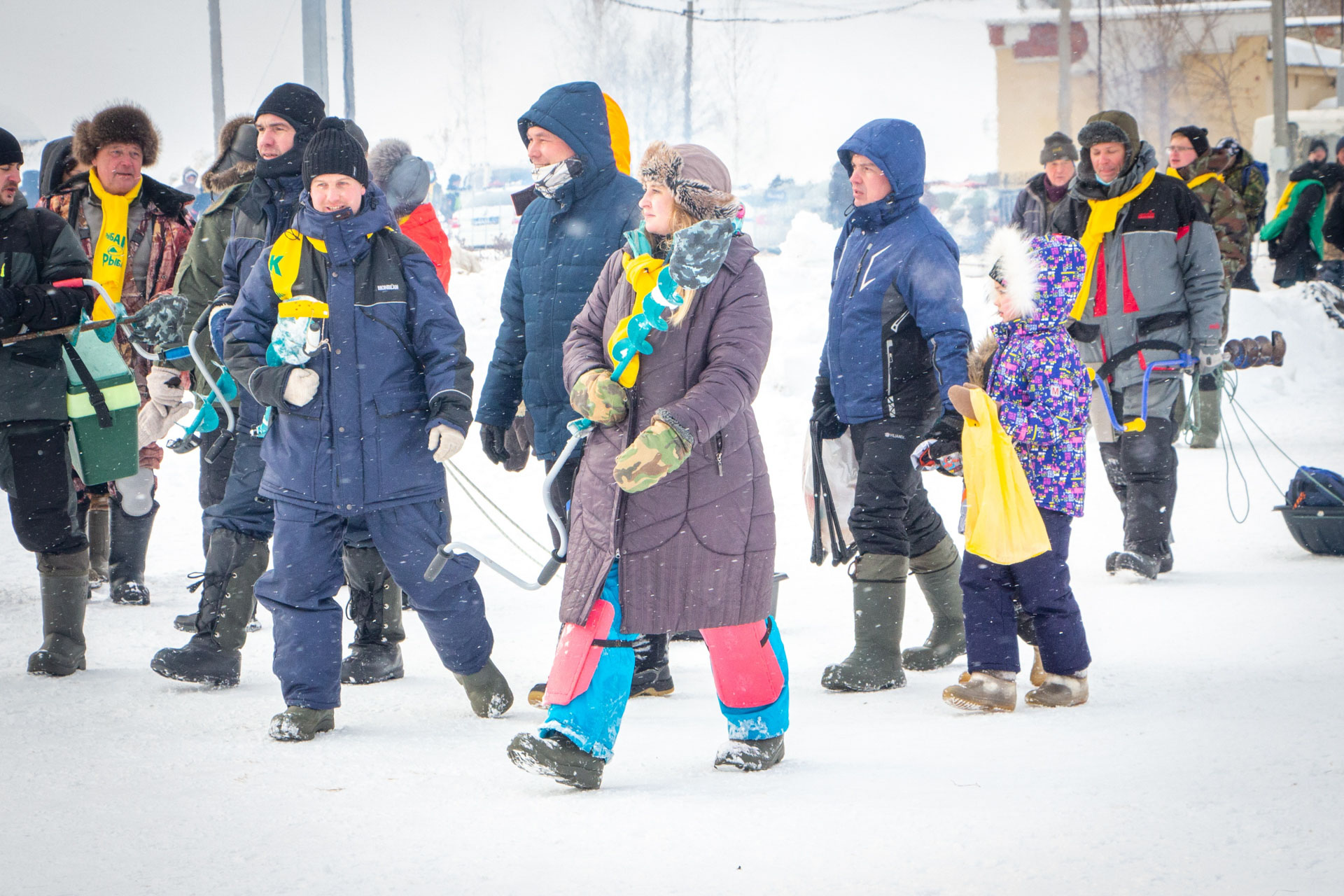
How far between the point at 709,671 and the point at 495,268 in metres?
12.3

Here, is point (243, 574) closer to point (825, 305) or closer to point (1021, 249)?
point (1021, 249)

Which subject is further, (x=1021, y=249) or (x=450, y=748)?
(x=1021, y=249)

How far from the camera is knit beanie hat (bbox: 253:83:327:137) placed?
175 inches

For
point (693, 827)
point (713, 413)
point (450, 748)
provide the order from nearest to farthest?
point (693, 827), point (713, 413), point (450, 748)

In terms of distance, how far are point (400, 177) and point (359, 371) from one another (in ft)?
11.0

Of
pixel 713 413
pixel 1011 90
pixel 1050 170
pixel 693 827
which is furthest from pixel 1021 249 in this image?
pixel 1011 90

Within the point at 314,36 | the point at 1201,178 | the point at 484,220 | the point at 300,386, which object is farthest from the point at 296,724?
the point at 484,220

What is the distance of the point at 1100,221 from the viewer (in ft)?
20.5

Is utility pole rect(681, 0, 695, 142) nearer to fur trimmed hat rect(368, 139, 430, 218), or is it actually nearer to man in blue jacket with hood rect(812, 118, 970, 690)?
fur trimmed hat rect(368, 139, 430, 218)

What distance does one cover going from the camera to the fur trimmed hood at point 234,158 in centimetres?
531

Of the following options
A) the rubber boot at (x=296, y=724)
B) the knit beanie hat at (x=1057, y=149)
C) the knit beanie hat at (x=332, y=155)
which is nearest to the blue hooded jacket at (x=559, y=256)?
the knit beanie hat at (x=332, y=155)

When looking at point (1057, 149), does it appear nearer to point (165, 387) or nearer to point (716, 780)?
point (165, 387)

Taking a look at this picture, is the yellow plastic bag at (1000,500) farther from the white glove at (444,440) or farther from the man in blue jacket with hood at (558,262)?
the white glove at (444,440)

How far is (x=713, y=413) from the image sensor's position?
3.21 meters
